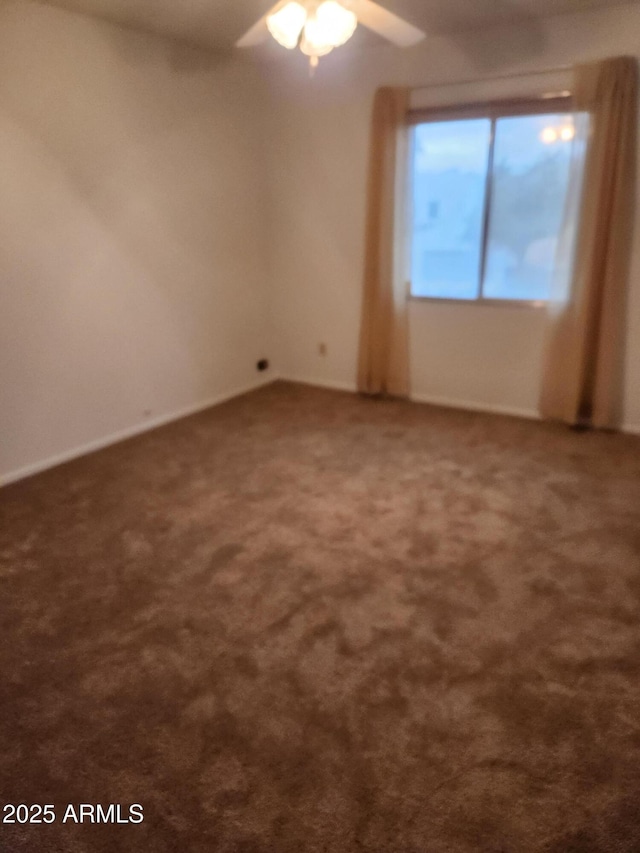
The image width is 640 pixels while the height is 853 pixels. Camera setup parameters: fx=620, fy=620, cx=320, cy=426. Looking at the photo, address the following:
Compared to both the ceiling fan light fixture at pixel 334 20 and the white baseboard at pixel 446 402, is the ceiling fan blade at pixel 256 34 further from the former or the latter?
the white baseboard at pixel 446 402

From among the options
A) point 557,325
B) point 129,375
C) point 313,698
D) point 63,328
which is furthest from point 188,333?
point 313,698

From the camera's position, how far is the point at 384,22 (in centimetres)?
266

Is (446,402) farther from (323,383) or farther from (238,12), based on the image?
(238,12)

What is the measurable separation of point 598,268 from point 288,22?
8.03 feet

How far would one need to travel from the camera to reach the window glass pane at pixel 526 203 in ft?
13.4

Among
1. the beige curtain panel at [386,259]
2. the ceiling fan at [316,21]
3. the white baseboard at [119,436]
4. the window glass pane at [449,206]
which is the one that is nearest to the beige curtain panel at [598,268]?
the window glass pane at [449,206]

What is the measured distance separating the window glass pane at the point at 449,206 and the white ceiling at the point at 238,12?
0.67 meters

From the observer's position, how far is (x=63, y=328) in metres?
3.62

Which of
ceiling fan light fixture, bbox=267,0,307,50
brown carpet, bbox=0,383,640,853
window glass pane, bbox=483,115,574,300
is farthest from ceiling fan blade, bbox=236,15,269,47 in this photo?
brown carpet, bbox=0,383,640,853

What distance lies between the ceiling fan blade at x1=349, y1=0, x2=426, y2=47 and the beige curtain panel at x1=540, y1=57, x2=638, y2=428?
1.47m

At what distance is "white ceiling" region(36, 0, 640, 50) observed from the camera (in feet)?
10.7

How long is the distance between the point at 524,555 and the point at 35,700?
197cm

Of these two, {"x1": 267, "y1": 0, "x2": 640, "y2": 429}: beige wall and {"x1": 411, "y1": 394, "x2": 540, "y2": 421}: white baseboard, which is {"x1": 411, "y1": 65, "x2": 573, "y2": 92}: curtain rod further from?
{"x1": 411, "y1": 394, "x2": 540, "y2": 421}: white baseboard

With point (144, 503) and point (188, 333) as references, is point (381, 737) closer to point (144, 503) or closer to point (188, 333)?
point (144, 503)
